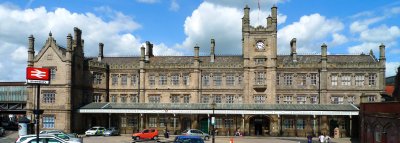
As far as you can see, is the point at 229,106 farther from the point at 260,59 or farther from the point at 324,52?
the point at 324,52

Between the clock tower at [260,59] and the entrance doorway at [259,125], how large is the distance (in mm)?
2179

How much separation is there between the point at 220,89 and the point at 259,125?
6.88 metres

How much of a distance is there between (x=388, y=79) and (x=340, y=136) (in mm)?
41583

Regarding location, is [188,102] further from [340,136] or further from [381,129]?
[381,129]

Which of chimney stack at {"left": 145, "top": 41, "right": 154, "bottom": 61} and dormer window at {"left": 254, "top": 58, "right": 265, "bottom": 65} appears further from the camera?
chimney stack at {"left": 145, "top": 41, "right": 154, "bottom": 61}

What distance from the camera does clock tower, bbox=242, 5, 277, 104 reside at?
54.2 metres

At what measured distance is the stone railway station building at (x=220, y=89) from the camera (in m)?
50.9

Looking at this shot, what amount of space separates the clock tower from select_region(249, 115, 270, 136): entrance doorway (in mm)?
2179

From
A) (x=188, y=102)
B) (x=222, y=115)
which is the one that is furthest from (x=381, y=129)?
(x=188, y=102)

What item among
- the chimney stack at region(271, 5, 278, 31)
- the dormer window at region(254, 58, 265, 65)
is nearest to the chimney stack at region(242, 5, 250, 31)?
the chimney stack at region(271, 5, 278, 31)

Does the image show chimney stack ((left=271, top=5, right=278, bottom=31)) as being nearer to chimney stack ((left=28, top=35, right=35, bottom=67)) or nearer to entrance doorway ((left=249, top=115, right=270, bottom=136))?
entrance doorway ((left=249, top=115, right=270, bottom=136))

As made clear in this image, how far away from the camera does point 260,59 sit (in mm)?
54531

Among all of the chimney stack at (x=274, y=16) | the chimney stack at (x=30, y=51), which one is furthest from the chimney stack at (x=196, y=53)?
the chimney stack at (x=30, y=51)

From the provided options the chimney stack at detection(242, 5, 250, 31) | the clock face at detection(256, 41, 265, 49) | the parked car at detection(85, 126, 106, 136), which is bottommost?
the parked car at detection(85, 126, 106, 136)
